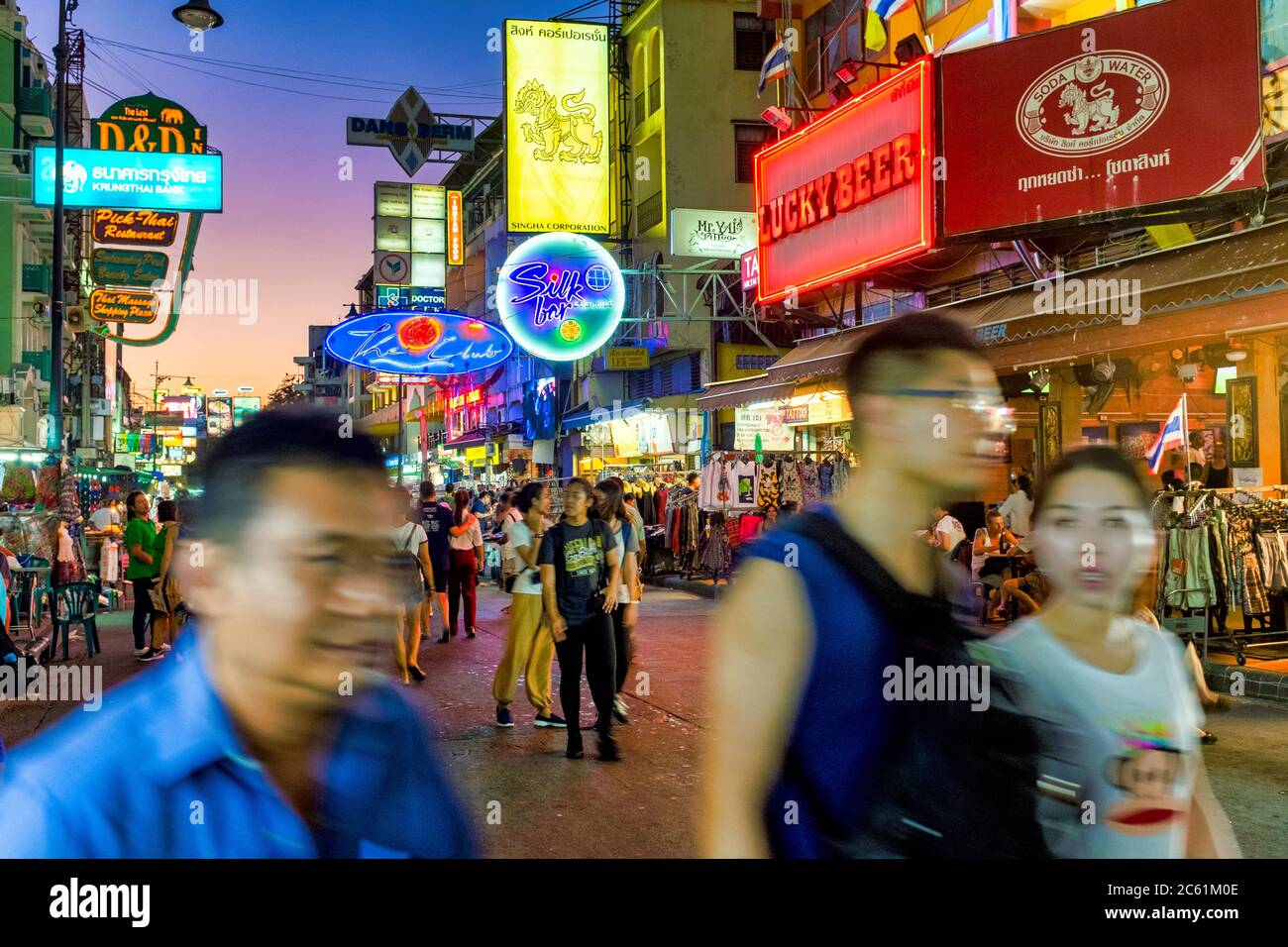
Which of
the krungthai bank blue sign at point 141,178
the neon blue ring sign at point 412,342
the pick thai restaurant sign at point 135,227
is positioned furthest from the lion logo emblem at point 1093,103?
the pick thai restaurant sign at point 135,227

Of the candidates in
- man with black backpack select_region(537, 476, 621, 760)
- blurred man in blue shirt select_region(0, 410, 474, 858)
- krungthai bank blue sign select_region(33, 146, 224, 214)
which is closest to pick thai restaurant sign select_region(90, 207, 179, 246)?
krungthai bank blue sign select_region(33, 146, 224, 214)

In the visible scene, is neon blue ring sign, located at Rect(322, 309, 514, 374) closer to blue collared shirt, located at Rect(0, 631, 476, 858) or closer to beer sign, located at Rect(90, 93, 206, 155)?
beer sign, located at Rect(90, 93, 206, 155)

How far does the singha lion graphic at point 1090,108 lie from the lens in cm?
1355

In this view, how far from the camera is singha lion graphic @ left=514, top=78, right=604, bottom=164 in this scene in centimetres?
2336

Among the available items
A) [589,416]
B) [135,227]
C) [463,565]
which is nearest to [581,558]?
[463,565]

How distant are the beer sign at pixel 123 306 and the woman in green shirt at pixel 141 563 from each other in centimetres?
1433

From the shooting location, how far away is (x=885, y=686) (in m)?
1.93

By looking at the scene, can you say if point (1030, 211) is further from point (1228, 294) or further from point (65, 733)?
point (65, 733)

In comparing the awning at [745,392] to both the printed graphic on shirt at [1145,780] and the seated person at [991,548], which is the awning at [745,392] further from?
A: the printed graphic on shirt at [1145,780]

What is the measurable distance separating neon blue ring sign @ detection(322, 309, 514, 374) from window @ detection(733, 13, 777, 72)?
1517 centimetres
